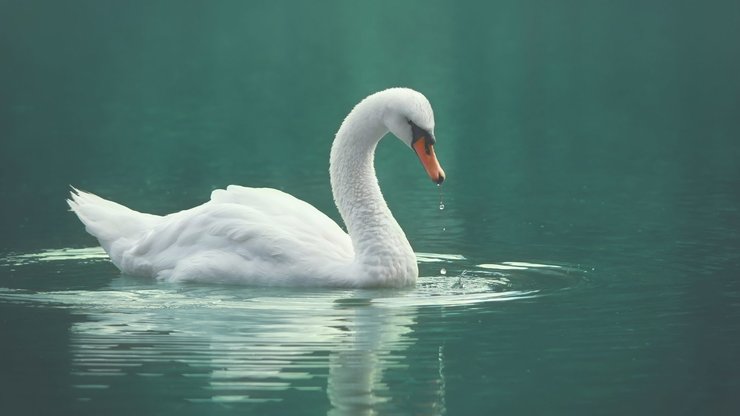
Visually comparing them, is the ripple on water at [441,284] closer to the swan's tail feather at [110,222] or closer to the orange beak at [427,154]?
the swan's tail feather at [110,222]

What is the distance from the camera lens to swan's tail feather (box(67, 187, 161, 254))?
14414mm

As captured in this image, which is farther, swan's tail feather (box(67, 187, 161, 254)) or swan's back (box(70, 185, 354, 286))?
swan's tail feather (box(67, 187, 161, 254))

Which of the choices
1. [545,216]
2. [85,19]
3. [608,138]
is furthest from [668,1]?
[545,216]

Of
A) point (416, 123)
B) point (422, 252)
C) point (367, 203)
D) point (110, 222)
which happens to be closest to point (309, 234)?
point (367, 203)

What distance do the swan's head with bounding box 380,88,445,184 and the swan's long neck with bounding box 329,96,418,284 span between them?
20 centimetres

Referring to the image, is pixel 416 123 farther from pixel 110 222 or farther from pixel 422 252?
pixel 110 222

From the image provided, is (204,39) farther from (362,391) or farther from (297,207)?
(362,391)

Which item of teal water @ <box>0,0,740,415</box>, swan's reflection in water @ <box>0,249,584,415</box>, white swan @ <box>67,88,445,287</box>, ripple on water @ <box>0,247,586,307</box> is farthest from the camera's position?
white swan @ <box>67,88,445,287</box>

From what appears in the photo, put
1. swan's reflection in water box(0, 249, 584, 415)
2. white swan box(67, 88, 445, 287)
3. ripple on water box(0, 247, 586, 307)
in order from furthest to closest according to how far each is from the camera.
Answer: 1. white swan box(67, 88, 445, 287)
2. ripple on water box(0, 247, 586, 307)
3. swan's reflection in water box(0, 249, 584, 415)

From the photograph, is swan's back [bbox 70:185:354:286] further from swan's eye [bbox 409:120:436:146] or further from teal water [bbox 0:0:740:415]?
swan's eye [bbox 409:120:436:146]

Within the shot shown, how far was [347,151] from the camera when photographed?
13.8 meters

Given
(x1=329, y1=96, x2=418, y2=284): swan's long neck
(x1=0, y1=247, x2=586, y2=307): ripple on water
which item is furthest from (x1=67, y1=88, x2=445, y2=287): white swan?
(x1=0, y1=247, x2=586, y2=307): ripple on water

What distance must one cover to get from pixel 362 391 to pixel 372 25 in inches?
2535

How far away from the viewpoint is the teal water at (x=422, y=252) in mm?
10070
